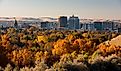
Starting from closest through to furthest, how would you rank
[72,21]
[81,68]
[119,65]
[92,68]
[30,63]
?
[81,68]
[92,68]
[119,65]
[30,63]
[72,21]

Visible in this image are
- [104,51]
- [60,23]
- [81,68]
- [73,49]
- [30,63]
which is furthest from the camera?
[60,23]

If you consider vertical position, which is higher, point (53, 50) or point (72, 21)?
point (53, 50)

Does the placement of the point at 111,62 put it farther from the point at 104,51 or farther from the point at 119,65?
the point at 104,51

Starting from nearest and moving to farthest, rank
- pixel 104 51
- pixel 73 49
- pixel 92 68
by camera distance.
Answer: pixel 92 68, pixel 104 51, pixel 73 49

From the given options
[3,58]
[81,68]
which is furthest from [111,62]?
[3,58]

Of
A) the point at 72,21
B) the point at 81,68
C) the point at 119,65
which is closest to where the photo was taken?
the point at 81,68

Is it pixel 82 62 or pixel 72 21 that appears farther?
pixel 72 21

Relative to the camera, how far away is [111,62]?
838 inches

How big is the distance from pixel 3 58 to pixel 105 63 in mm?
6607

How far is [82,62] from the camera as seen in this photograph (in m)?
20.2

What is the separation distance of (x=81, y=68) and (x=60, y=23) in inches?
4316

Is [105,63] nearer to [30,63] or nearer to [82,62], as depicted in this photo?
[82,62]

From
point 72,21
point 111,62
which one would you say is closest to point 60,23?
point 72,21

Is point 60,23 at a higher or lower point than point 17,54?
lower
